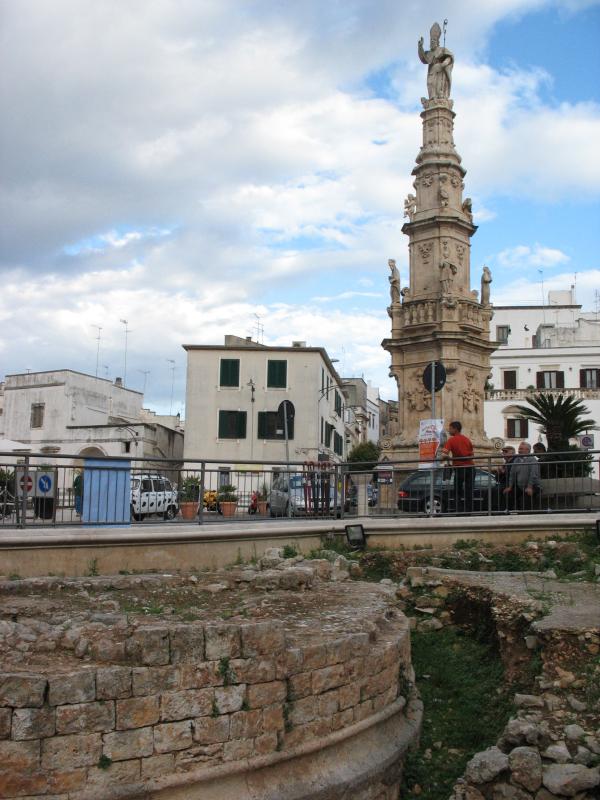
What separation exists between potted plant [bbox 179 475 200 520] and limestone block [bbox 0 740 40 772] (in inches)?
279

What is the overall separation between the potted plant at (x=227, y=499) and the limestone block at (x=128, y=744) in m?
7.15

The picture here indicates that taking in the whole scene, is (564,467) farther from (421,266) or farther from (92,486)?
(421,266)

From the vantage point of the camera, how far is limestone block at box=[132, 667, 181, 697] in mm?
5641

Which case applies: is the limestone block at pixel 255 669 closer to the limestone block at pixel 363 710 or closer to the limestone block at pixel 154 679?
the limestone block at pixel 154 679

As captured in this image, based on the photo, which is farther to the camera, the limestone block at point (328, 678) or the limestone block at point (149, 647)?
the limestone block at point (328, 678)

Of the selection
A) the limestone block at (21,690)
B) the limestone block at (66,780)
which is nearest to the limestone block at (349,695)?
→ the limestone block at (66,780)

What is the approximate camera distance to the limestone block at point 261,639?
20.1ft

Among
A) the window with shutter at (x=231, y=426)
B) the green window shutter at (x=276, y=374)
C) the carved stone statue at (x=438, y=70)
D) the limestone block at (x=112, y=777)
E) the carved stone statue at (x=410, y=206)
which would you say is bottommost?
the limestone block at (x=112, y=777)

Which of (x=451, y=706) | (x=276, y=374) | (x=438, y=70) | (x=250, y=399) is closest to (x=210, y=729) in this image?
(x=451, y=706)

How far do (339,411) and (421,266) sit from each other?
32.3 meters

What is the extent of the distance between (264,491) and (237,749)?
760cm

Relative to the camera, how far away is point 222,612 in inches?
308

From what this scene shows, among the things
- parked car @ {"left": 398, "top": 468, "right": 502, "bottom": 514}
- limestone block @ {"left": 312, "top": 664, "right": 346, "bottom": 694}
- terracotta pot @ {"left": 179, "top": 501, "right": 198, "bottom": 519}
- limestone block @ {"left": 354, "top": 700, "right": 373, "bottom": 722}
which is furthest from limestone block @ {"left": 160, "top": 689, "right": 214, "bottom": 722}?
parked car @ {"left": 398, "top": 468, "right": 502, "bottom": 514}

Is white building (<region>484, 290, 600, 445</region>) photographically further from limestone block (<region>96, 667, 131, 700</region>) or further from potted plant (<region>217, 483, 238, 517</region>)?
limestone block (<region>96, 667, 131, 700</region>)
